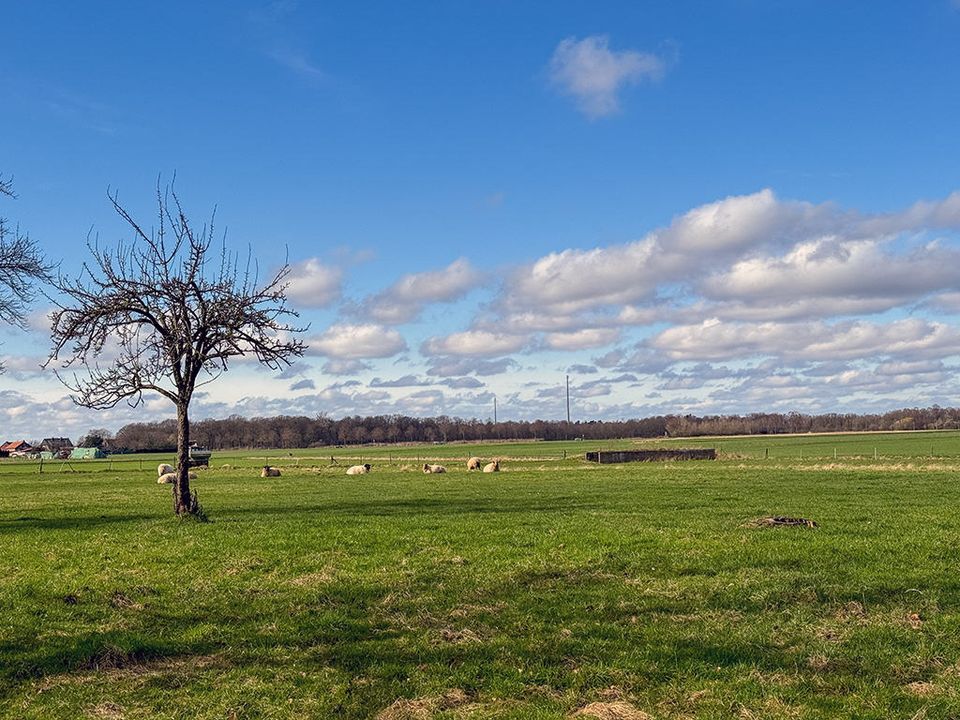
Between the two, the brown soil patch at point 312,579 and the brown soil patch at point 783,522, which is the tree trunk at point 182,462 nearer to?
the brown soil patch at point 312,579

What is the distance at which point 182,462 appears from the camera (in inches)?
973

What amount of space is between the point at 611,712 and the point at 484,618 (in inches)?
162

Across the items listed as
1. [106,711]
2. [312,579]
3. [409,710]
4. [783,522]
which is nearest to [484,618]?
[409,710]

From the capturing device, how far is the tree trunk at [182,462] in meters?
24.4

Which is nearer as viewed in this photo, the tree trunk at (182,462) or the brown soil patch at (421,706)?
the brown soil patch at (421,706)

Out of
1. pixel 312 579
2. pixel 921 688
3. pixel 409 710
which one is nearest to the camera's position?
pixel 409 710

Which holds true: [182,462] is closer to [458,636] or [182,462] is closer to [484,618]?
[484,618]

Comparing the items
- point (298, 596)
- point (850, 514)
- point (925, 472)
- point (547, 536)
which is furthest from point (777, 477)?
point (298, 596)

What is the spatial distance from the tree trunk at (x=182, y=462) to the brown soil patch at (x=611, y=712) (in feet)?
60.6

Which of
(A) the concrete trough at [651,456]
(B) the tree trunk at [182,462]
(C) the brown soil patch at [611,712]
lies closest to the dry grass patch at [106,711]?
(C) the brown soil patch at [611,712]

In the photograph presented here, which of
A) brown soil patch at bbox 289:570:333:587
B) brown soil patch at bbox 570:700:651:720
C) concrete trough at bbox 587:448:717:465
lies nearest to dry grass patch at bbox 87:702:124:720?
brown soil patch at bbox 570:700:651:720

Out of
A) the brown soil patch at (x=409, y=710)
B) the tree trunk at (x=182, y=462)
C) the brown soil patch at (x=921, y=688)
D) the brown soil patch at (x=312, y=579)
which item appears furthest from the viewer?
the tree trunk at (x=182, y=462)

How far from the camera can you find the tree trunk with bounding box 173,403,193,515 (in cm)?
2438

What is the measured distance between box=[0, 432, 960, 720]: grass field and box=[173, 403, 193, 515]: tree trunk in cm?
202
